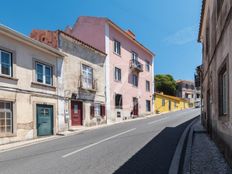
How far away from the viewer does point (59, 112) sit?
1817 centimetres

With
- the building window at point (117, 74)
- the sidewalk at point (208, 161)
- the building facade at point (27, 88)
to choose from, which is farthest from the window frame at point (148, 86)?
the sidewalk at point (208, 161)

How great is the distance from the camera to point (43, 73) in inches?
668

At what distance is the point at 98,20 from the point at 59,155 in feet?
67.1

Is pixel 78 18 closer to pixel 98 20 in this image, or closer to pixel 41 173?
pixel 98 20

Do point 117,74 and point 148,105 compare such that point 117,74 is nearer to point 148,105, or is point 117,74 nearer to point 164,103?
point 148,105

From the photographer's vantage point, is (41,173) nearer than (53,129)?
Yes

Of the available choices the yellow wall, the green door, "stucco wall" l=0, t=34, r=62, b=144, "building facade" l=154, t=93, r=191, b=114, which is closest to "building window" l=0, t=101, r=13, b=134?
"stucco wall" l=0, t=34, r=62, b=144

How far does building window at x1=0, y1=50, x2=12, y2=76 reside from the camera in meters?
13.8

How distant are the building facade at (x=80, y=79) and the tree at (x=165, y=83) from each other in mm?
35670

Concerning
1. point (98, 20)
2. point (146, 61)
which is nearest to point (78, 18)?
point (98, 20)

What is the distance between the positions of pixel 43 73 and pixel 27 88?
76.5 inches

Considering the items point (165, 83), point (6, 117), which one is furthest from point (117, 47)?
point (165, 83)

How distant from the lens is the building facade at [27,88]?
13828 mm

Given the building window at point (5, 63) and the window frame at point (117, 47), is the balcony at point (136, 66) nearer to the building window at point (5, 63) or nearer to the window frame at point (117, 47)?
the window frame at point (117, 47)
